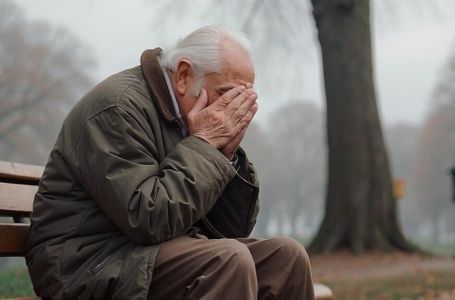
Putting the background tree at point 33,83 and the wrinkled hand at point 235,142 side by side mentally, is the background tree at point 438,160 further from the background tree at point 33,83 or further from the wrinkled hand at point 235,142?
the wrinkled hand at point 235,142

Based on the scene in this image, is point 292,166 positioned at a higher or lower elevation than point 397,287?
lower

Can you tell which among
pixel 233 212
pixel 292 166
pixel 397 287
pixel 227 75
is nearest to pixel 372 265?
pixel 397 287

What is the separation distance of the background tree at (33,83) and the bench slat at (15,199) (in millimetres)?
33544

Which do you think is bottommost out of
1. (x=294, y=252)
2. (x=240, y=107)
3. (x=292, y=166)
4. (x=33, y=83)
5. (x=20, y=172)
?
(x=292, y=166)

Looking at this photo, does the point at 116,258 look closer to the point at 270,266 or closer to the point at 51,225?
the point at 51,225

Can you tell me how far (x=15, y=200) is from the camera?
3.25 metres

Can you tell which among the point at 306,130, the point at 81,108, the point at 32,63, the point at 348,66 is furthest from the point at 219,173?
the point at 306,130

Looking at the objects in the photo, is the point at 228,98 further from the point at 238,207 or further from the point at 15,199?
the point at 15,199

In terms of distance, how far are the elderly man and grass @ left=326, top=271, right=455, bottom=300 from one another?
566cm

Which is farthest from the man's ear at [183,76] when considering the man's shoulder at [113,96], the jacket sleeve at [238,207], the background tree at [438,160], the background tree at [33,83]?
the background tree at [438,160]

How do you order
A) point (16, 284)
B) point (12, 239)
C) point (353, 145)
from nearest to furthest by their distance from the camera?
point (12, 239), point (16, 284), point (353, 145)

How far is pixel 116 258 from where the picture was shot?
2678 millimetres

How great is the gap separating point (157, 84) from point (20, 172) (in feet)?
2.33

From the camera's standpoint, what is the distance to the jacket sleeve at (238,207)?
10.0 feet
